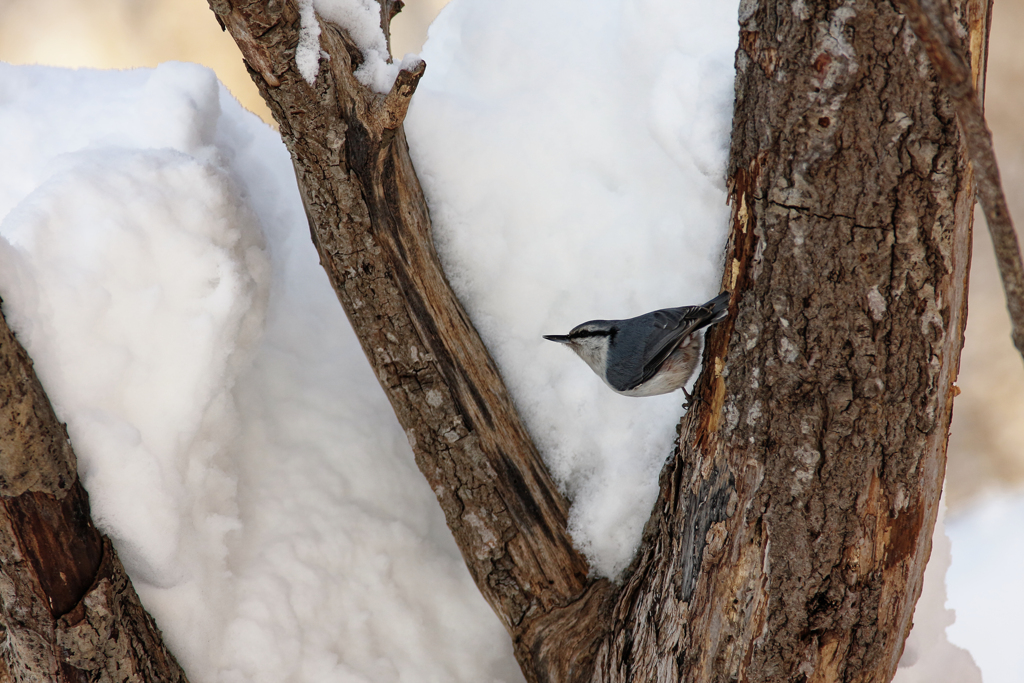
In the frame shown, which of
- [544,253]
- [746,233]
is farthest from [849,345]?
[544,253]

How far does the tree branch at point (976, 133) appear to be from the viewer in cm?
63

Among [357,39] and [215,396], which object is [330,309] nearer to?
[215,396]

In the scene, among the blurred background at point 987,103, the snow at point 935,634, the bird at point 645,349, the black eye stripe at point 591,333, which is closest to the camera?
the bird at point 645,349

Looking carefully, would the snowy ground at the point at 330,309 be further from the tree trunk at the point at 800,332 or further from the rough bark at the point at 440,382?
the tree trunk at the point at 800,332

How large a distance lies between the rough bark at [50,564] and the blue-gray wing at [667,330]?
965 millimetres

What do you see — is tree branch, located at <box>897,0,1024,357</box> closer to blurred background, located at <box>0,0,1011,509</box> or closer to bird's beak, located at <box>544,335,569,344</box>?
bird's beak, located at <box>544,335,569,344</box>

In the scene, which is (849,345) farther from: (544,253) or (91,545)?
(91,545)

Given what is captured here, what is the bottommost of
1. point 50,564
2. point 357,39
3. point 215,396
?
point 50,564

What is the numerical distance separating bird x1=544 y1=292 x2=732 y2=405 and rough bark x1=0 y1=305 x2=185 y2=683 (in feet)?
2.96

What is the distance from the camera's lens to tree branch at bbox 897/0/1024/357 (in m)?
0.63

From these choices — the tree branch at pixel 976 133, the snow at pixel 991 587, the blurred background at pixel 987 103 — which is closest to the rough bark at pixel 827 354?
the tree branch at pixel 976 133

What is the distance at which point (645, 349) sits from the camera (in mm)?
1203

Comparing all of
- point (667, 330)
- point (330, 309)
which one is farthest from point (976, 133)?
point (330, 309)

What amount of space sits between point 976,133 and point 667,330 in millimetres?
589
